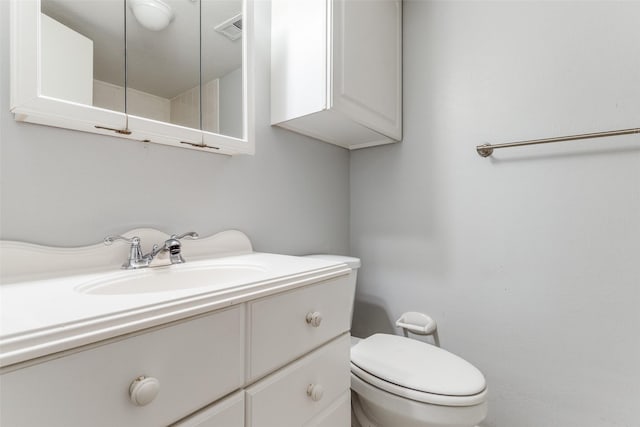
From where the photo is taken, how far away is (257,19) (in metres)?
1.18

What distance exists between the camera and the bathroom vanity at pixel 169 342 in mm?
369

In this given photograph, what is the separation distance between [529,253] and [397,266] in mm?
568

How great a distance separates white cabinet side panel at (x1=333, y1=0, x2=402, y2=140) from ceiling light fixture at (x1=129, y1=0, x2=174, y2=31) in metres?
0.55

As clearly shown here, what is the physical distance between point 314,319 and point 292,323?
7cm

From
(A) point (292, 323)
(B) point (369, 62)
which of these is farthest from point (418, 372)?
(B) point (369, 62)

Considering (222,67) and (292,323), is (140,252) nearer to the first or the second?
(292,323)

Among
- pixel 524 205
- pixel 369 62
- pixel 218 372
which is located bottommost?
pixel 218 372

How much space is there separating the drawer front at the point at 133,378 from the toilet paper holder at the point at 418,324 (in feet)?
3.40

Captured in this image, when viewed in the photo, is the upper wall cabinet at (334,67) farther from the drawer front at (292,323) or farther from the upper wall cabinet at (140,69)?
the drawer front at (292,323)

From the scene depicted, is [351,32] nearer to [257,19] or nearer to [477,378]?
[257,19]

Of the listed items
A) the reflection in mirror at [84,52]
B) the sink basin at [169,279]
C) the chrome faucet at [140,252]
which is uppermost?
the reflection in mirror at [84,52]

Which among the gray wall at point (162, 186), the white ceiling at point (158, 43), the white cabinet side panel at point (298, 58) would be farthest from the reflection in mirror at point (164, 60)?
the white cabinet side panel at point (298, 58)

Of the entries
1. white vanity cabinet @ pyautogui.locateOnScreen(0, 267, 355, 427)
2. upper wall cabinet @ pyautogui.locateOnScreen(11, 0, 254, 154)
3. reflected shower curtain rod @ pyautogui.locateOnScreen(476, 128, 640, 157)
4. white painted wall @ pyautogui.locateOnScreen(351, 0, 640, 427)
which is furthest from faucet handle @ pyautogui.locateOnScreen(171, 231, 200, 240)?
reflected shower curtain rod @ pyautogui.locateOnScreen(476, 128, 640, 157)

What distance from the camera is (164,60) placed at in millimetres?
909
